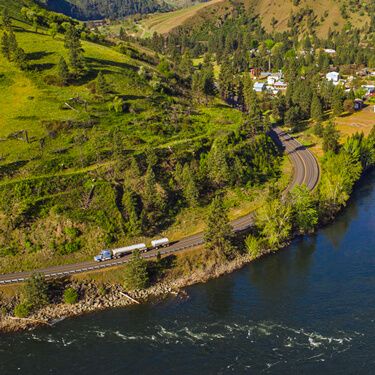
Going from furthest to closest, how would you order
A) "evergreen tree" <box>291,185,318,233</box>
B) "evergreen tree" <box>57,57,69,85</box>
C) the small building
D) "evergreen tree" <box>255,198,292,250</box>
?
the small building → "evergreen tree" <box>57,57,69,85</box> → "evergreen tree" <box>291,185,318,233</box> → "evergreen tree" <box>255,198,292,250</box>

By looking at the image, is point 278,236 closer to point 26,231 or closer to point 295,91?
point 26,231

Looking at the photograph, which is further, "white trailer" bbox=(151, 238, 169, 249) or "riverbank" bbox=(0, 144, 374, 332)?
"white trailer" bbox=(151, 238, 169, 249)

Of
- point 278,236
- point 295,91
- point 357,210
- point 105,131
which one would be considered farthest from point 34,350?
point 295,91

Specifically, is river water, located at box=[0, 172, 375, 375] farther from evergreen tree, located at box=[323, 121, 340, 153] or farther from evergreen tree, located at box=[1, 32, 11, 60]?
evergreen tree, located at box=[1, 32, 11, 60]

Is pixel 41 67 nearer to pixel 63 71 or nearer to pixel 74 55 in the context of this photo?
pixel 74 55

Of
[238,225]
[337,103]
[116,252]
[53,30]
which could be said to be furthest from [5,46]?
[337,103]

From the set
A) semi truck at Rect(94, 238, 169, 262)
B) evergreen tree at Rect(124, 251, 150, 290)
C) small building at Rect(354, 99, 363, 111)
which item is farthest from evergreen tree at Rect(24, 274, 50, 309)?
small building at Rect(354, 99, 363, 111)
